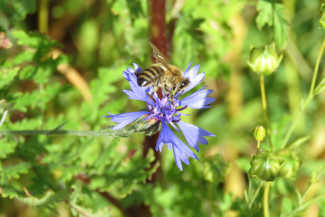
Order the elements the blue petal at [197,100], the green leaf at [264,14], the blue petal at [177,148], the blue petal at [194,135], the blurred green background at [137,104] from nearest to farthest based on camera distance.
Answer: the blue petal at [177,148], the blue petal at [194,135], the blue petal at [197,100], the blurred green background at [137,104], the green leaf at [264,14]

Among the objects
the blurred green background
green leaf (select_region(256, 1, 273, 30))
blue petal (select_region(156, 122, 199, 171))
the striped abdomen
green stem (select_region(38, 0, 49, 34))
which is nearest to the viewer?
blue petal (select_region(156, 122, 199, 171))

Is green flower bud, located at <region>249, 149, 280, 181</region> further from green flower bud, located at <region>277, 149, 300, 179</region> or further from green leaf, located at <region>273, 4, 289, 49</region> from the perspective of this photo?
green leaf, located at <region>273, 4, 289, 49</region>

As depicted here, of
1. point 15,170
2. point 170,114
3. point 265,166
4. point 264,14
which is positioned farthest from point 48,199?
point 264,14

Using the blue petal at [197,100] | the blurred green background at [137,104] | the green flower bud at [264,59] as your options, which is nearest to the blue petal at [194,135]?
the blue petal at [197,100]

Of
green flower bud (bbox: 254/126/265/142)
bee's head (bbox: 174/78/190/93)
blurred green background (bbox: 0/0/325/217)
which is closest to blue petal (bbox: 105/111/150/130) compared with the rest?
blurred green background (bbox: 0/0/325/217)

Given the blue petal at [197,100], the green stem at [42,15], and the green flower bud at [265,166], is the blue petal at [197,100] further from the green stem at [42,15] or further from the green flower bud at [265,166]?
the green stem at [42,15]

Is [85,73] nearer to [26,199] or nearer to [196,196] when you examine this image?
[196,196]

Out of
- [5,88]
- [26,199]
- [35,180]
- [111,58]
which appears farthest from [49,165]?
[111,58]
